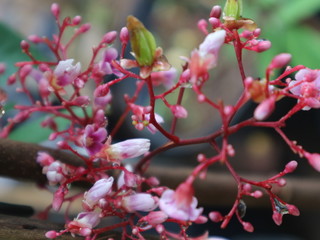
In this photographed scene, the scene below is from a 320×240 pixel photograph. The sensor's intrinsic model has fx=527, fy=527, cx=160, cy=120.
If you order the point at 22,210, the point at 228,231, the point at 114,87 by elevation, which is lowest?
the point at 228,231

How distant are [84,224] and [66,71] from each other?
14 centimetres

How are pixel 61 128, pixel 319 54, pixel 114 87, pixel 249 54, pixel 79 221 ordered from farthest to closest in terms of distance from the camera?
pixel 249 54, pixel 114 87, pixel 319 54, pixel 61 128, pixel 79 221

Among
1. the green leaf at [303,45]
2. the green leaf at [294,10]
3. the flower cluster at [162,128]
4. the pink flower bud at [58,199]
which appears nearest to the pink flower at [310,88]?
the flower cluster at [162,128]

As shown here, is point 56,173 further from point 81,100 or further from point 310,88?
point 310,88

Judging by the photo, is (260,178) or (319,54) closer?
(260,178)

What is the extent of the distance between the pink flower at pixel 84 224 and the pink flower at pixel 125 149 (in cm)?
5

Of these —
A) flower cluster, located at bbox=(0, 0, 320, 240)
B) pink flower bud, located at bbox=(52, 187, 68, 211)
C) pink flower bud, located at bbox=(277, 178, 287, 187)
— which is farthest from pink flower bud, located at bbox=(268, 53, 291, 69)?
pink flower bud, located at bbox=(52, 187, 68, 211)

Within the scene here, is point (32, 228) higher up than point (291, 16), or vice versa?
point (291, 16)

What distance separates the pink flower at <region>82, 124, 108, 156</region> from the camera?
446 mm

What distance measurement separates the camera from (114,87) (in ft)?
4.63

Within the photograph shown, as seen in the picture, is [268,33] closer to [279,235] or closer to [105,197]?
[279,235]

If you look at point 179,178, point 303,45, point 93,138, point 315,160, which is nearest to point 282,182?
point 315,160

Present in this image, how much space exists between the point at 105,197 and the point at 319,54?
86 centimetres

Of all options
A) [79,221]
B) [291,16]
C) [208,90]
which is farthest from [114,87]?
[79,221]
